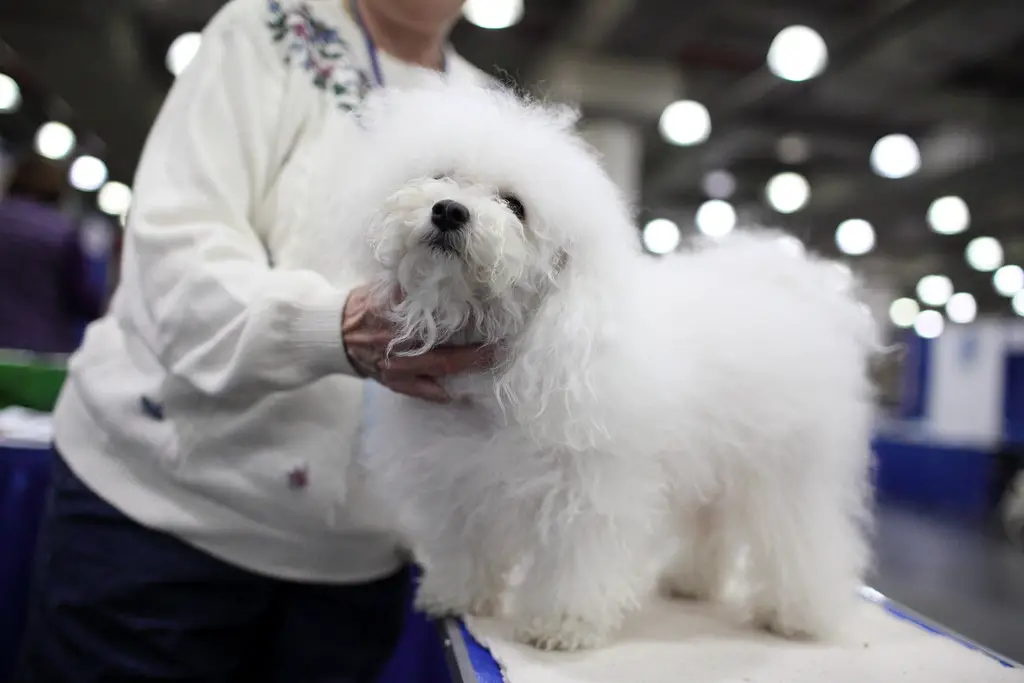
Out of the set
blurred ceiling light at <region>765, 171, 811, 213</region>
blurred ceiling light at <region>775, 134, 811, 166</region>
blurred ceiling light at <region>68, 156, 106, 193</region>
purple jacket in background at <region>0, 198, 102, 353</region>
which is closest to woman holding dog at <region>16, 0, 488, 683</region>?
purple jacket in background at <region>0, 198, 102, 353</region>

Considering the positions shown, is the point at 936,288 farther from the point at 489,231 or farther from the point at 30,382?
the point at 489,231

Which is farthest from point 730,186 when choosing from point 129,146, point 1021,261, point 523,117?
point 523,117

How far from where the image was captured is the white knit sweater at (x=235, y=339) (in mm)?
1037

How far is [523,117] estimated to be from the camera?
1094 millimetres

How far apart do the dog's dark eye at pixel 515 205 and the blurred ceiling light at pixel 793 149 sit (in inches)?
244

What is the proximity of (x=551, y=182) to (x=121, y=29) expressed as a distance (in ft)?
17.3

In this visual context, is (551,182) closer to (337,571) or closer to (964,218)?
(337,571)

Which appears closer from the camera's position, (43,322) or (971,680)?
(971,680)

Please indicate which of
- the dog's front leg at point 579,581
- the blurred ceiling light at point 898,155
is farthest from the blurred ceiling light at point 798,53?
A: the dog's front leg at point 579,581

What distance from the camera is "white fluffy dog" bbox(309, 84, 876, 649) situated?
3.26ft

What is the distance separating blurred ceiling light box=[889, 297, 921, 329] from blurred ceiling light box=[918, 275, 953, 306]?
685 mm

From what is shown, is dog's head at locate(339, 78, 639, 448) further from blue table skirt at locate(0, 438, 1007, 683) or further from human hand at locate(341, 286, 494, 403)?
blue table skirt at locate(0, 438, 1007, 683)

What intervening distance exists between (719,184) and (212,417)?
8434 mm

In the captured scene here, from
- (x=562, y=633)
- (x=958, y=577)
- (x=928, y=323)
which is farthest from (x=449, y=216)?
(x=928, y=323)
